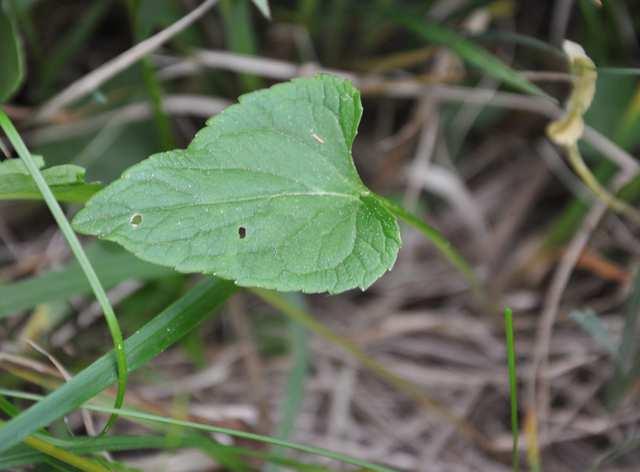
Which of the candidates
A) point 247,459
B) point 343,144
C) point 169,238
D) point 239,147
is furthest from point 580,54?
point 247,459

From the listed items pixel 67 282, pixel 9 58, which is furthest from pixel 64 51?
pixel 67 282

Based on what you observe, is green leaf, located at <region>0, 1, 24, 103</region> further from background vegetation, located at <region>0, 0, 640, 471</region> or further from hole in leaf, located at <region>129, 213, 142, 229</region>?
hole in leaf, located at <region>129, 213, 142, 229</region>

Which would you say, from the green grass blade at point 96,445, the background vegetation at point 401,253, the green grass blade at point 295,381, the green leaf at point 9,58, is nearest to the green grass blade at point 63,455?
the green grass blade at point 96,445

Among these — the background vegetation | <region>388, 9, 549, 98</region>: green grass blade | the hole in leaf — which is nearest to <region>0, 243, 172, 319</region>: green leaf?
the background vegetation

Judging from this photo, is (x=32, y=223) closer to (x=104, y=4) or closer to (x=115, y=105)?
(x=115, y=105)

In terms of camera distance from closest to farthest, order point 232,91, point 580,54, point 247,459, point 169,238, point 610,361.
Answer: point 169,238
point 580,54
point 247,459
point 610,361
point 232,91

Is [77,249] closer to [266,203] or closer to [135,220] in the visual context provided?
[135,220]
